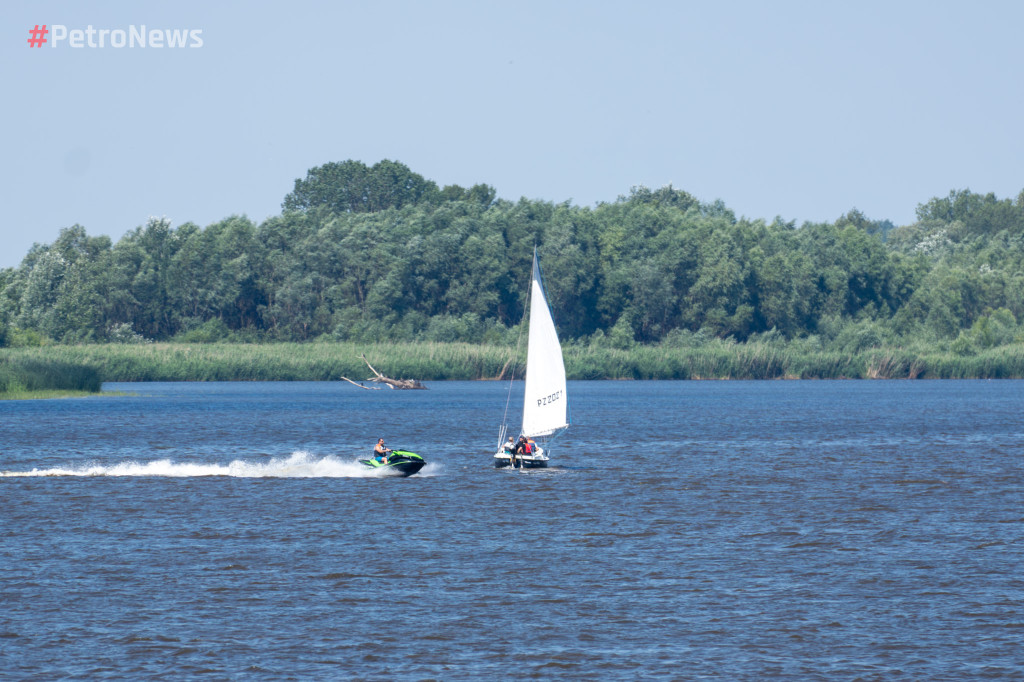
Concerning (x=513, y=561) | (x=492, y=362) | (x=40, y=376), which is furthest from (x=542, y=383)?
(x=492, y=362)

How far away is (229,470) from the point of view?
6331cm

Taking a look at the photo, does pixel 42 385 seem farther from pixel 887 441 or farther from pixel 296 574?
pixel 296 574

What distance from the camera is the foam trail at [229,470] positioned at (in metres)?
61.5

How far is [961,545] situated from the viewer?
1583 inches

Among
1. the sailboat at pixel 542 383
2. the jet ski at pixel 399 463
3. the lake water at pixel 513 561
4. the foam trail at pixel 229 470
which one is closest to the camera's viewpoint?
the lake water at pixel 513 561

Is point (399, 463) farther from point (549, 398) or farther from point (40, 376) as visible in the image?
point (40, 376)

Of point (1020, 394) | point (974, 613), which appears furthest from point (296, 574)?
point (1020, 394)

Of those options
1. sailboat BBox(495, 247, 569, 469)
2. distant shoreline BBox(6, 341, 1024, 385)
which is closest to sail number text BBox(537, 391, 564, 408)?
sailboat BBox(495, 247, 569, 469)

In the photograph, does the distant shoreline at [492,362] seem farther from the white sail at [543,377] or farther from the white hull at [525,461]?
the white sail at [543,377]

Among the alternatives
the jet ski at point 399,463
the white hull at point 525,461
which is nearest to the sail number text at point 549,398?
the white hull at point 525,461

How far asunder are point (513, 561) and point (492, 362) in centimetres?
12798

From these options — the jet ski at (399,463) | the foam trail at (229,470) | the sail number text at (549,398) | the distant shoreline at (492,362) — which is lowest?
the foam trail at (229,470)

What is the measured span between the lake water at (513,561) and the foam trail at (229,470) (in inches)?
8.1

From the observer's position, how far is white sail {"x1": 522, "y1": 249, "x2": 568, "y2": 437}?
2320 inches
